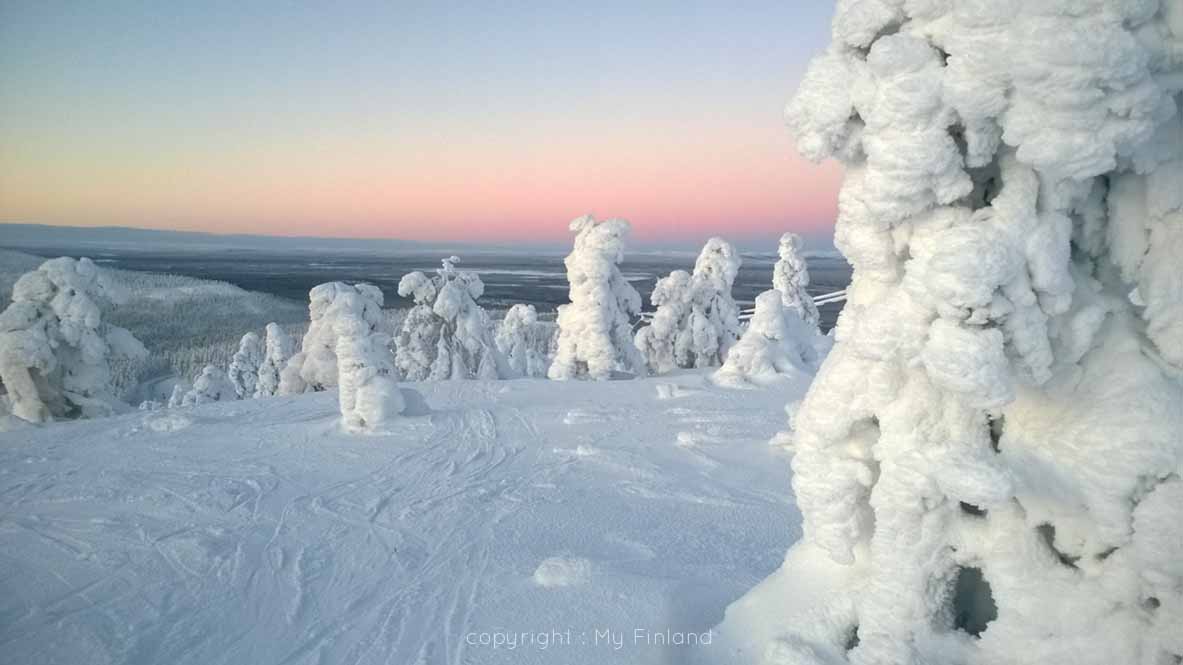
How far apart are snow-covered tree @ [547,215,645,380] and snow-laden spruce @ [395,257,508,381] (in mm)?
3985

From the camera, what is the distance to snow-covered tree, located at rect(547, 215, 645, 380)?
23.2m

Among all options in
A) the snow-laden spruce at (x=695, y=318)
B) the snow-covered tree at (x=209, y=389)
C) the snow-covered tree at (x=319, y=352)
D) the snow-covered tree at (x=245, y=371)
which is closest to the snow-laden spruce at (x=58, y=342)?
the snow-covered tree at (x=319, y=352)

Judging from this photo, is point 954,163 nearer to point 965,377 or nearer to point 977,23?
point 977,23

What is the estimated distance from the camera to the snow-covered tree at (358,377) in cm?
1305

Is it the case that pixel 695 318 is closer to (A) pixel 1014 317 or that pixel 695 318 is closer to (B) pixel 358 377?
(B) pixel 358 377

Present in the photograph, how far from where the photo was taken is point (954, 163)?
3.50 m

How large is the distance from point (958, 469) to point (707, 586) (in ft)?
11.9

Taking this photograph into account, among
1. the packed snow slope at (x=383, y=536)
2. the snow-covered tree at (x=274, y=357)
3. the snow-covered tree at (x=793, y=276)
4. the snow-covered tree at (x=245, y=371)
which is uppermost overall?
the snow-covered tree at (x=793, y=276)

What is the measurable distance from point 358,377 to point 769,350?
11860 mm

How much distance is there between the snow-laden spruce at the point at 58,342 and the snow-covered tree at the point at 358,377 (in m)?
8.16

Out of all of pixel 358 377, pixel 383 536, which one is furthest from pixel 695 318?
pixel 383 536

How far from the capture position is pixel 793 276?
3322 centimetres

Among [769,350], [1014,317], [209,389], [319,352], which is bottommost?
[209,389]

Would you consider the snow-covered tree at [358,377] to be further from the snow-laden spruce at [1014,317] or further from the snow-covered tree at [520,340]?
the snow-covered tree at [520,340]
